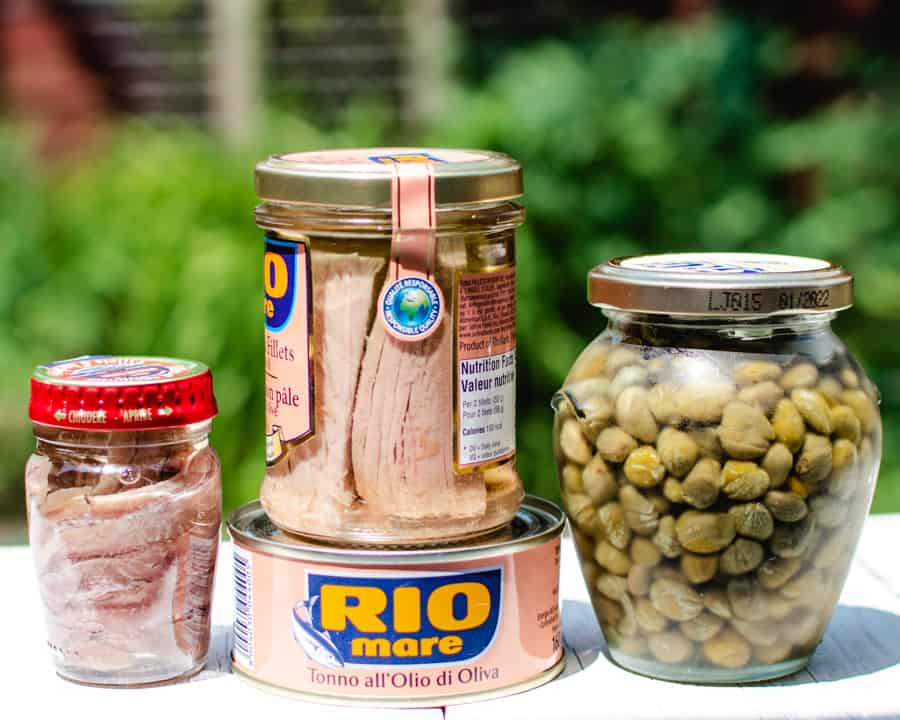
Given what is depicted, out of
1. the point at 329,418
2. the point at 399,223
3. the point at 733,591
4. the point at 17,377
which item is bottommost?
the point at 17,377

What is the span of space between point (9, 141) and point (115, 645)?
2.42 meters

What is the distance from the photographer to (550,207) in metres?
2.96

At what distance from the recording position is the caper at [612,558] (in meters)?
1.35

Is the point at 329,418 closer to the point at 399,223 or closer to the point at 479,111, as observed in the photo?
the point at 399,223

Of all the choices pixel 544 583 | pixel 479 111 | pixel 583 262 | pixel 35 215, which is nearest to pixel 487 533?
pixel 544 583

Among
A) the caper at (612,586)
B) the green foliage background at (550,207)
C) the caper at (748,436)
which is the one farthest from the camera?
the green foliage background at (550,207)

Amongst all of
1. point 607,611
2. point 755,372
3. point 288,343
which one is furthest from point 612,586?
point 288,343

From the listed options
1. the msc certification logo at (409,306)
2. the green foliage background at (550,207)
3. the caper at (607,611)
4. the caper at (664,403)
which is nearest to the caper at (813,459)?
the caper at (664,403)

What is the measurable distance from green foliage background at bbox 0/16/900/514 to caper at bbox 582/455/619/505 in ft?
4.80

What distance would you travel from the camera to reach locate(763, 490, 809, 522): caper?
1.28 metres

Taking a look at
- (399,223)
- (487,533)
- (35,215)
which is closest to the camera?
(399,223)

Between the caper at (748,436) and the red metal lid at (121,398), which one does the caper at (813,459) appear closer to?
the caper at (748,436)

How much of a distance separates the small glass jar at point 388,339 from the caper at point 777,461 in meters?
0.23

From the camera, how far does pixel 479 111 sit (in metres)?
3.16
